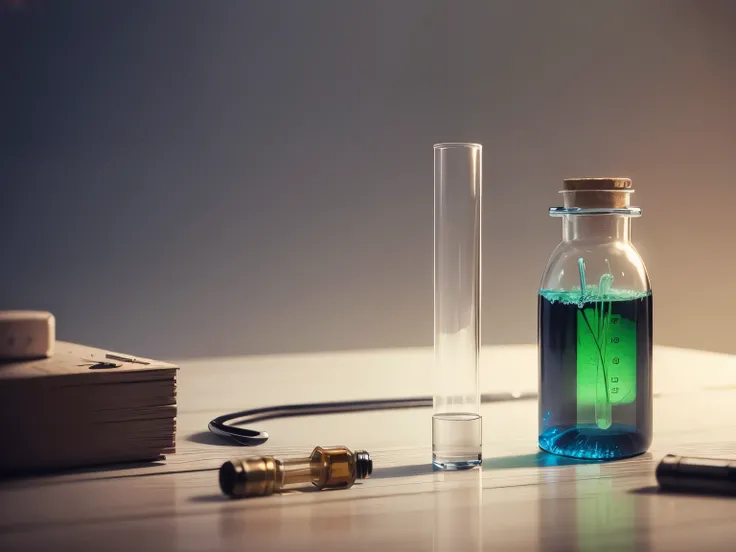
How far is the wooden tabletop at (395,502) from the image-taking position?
65 cm

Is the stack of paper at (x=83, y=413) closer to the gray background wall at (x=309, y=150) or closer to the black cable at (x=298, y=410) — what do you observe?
the black cable at (x=298, y=410)

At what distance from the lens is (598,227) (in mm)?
942

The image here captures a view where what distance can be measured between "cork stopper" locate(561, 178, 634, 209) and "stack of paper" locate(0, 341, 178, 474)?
445 mm

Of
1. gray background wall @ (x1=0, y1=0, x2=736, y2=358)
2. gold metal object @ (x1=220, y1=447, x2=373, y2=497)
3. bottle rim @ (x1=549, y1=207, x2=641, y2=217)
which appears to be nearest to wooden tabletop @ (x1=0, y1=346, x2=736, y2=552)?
gold metal object @ (x1=220, y1=447, x2=373, y2=497)

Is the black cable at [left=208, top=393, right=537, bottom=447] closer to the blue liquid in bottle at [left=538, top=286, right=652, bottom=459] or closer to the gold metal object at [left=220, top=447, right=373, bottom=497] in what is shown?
the gold metal object at [left=220, top=447, right=373, bottom=497]

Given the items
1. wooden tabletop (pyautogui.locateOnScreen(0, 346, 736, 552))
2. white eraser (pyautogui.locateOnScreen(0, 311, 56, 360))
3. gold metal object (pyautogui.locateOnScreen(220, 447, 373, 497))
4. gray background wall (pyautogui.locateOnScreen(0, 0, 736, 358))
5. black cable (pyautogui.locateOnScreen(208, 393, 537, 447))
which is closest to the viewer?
wooden tabletop (pyautogui.locateOnScreen(0, 346, 736, 552))

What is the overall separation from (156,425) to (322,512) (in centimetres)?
23

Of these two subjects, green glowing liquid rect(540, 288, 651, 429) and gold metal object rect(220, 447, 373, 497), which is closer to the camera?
gold metal object rect(220, 447, 373, 497)

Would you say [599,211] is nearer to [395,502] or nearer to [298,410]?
[395,502]

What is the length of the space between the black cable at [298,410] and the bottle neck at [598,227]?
1.31ft

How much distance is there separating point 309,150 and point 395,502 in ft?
7.84

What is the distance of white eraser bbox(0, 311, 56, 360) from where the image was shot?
88cm

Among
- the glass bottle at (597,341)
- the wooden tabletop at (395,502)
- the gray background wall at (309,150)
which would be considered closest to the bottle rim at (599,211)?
the glass bottle at (597,341)

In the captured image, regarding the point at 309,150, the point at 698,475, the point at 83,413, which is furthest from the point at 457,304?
the point at 309,150
